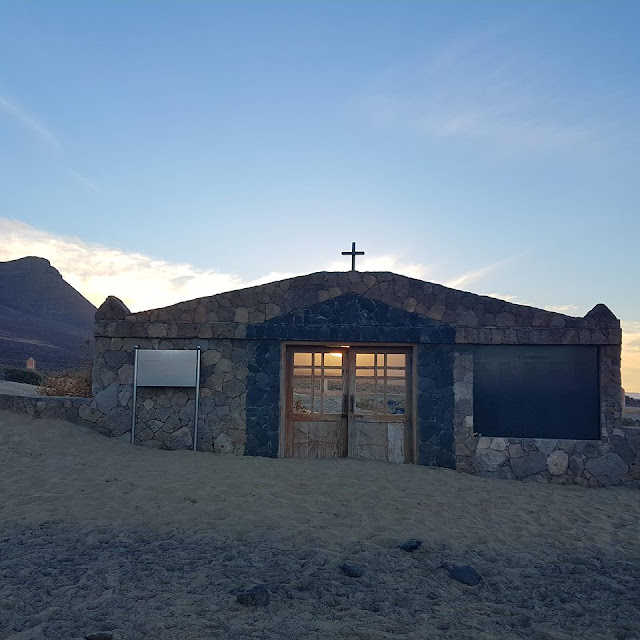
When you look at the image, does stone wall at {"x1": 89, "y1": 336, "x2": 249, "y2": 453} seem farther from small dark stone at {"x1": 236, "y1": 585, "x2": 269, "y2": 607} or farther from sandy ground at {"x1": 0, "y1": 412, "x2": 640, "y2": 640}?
small dark stone at {"x1": 236, "y1": 585, "x2": 269, "y2": 607}

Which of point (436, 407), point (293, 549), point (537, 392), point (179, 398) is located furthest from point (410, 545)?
point (179, 398)

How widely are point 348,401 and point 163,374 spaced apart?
3.26 metres

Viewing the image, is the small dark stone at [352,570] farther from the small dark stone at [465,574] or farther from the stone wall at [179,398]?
the stone wall at [179,398]

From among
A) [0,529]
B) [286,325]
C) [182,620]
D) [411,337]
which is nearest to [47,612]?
[182,620]

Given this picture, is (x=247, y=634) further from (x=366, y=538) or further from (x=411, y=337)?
(x=411, y=337)

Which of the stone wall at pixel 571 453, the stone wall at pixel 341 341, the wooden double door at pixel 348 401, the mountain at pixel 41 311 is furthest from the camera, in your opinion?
the mountain at pixel 41 311

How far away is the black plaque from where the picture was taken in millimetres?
9008

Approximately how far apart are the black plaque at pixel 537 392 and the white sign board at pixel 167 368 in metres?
4.85

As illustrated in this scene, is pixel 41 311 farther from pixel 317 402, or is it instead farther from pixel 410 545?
pixel 410 545

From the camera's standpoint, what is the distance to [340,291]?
9.36m

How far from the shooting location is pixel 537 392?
9078 mm

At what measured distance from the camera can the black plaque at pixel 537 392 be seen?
355 inches

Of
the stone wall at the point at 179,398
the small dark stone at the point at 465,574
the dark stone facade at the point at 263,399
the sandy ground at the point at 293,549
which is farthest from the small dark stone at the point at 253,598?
the stone wall at the point at 179,398

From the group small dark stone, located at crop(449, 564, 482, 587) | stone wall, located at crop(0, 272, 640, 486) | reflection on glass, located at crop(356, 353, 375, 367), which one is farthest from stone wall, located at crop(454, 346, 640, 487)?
small dark stone, located at crop(449, 564, 482, 587)
